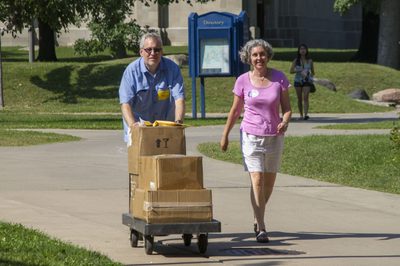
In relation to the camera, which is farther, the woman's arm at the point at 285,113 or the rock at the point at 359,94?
the rock at the point at 359,94

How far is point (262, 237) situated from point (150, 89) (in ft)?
5.30

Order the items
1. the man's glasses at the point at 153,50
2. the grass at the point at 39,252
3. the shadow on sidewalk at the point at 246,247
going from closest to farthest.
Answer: the grass at the point at 39,252 < the shadow on sidewalk at the point at 246,247 < the man's glasses at the point at 153,50

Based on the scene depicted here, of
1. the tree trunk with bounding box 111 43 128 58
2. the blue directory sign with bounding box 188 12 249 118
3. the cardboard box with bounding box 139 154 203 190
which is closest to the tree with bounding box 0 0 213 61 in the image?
the blue directory sign with bounding box 188 12 249 118

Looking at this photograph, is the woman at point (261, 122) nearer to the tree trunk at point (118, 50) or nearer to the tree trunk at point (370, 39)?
the tree trunk at point (118, 50)

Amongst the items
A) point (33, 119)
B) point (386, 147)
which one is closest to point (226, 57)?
point (33, 119)

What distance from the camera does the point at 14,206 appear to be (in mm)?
12133

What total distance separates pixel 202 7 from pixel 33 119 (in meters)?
26.9

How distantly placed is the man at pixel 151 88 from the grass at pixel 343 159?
15.8ft

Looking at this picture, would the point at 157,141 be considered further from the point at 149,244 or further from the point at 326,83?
the point at 326,83

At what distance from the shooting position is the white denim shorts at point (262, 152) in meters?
10.6

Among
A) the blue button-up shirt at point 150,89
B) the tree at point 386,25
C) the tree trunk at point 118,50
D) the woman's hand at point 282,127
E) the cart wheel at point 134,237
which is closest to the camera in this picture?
the cart wheel at point 134,237

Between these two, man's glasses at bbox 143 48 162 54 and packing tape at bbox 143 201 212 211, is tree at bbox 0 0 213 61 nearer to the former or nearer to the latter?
man's glasses at bbox 143 48 162 54

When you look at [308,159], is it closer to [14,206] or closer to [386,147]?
[386,147]

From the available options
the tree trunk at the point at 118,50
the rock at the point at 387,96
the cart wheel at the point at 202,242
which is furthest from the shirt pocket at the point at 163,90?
the tree trunk at the point at 118,50
